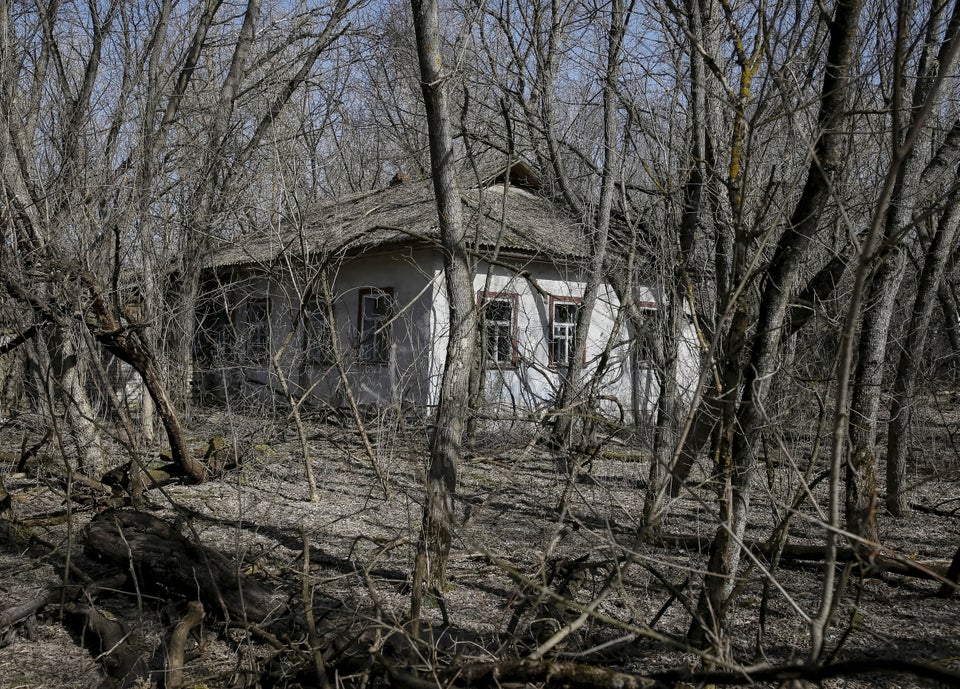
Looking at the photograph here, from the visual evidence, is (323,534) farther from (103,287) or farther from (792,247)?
(792,247)

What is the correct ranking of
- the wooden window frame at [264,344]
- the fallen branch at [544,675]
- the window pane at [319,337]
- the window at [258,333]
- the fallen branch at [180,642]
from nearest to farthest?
the fallen branch at [544,675] → the fallen branch at [180,642] → the window pane at [319,337] → the wooden window frame at [264,344] → the window at [258,333]

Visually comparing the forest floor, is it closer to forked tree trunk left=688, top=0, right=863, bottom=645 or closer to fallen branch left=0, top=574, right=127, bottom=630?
fallen branch left=0, top=574, right=127, bottom=630

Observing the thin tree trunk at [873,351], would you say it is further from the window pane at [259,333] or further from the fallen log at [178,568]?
the window pane at [259,333]

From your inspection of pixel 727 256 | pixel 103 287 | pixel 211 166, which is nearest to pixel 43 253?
pixel 103 287

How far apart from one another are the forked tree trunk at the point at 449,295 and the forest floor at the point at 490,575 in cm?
34

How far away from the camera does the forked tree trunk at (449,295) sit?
17.3ft

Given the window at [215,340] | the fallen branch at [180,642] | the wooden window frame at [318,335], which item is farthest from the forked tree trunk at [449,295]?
the window at [215,340]

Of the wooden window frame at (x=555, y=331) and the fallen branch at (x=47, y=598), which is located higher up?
the wooden window frame at (x=555, y=331)

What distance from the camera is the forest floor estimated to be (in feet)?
12.8

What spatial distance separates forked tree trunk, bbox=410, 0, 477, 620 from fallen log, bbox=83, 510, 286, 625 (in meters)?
1.05

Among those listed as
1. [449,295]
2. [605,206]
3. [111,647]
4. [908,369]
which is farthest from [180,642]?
[605,206]

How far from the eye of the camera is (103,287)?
6895 mm

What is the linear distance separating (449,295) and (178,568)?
2344mm

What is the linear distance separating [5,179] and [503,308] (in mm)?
7159
